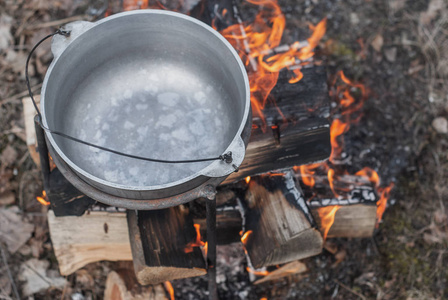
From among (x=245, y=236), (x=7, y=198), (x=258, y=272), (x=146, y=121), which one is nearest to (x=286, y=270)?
(x=258, y=272)

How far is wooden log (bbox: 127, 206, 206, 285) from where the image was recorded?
Result: 2.02 metres

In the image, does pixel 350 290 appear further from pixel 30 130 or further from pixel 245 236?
pixel 30 130

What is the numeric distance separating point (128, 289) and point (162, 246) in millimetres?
371

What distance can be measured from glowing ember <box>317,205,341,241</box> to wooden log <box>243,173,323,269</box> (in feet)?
0.72

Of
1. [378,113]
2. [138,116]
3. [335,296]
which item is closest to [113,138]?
[138,116]

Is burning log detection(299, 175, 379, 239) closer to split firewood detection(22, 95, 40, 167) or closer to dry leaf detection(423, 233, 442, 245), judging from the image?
dry leaf detection(423, 233, 442, 245)

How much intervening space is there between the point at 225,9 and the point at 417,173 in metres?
1.62

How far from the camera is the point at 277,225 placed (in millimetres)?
2113

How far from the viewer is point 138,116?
2.19 metres

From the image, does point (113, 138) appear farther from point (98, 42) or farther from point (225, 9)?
point (225, 9)

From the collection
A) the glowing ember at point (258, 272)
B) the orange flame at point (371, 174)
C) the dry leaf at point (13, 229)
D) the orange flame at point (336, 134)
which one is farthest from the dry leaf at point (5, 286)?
the orange flame at point (371, 174)

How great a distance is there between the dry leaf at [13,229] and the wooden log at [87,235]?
1.46ft

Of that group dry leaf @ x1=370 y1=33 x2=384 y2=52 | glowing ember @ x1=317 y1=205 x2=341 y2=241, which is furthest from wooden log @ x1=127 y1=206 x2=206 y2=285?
dry leaf @ x1=370 y1=33 x2=384 y2=52

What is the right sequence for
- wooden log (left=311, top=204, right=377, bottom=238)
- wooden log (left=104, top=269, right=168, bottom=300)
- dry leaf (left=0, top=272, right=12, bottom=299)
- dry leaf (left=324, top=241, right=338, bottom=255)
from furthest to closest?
dry leaf (left=324, top=241, right=338, bottom=255) → dry leaf (left=0, top=272, right=12, bottom=299) → wooden log (left=311, top=204, right=377, bottom=238) → wooden log (left=104, top=269, right=168, bottom=300)
